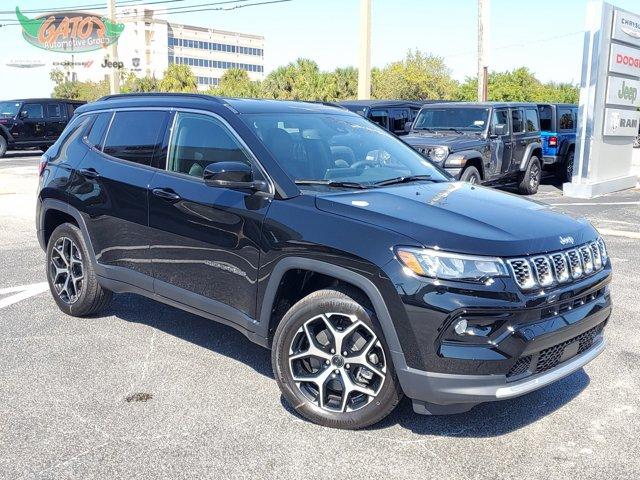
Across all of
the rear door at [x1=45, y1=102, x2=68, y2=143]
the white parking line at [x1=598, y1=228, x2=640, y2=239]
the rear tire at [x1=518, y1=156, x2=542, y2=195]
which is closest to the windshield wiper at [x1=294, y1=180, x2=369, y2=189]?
the white parking line at [x1=598, y1=228, x2=640, y2=239]

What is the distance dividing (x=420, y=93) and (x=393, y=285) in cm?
5663

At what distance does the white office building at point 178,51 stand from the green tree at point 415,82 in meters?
67.9

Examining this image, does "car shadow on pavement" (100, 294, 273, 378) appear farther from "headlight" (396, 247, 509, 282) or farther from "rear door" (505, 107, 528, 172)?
"rear door" (505, 107, 528, 172)

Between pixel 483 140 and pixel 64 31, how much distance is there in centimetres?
5556

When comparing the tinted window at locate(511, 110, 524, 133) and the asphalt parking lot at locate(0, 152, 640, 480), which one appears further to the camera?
the tinted window at locate(511, 110, 524, 133)

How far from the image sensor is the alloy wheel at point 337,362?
3.66 meters

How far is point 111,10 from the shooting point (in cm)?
3569

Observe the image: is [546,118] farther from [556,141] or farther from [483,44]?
[483,44]

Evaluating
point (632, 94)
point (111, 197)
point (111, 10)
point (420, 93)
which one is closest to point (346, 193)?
point (111, 197)

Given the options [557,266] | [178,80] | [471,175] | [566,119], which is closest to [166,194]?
[557,266]

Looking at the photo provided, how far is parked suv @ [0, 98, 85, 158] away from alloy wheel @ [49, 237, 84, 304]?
20311 millimetres

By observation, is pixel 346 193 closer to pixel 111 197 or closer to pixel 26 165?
pixel 111 197

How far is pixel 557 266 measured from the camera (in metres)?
3.57

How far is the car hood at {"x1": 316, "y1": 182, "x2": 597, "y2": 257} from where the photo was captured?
342 cm
